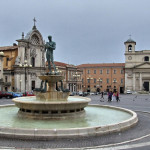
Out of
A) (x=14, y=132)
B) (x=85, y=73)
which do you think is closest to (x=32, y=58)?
(x=85, y=73)

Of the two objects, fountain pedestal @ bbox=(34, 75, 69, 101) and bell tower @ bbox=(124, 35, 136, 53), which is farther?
bell tower @ bbox=(124, 35, 136, 53)

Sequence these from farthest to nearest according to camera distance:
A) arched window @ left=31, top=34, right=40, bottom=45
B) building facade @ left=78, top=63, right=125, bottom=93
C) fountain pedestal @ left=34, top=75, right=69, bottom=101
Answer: building facade @ left=78, top=63, right=125, bottom=93 → arched window @ left=31, top=34, right=40, bottom=45 → fountain pedestal @ left=34, top=75, right=69, bottom=101

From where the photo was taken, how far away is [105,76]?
80.4 meters

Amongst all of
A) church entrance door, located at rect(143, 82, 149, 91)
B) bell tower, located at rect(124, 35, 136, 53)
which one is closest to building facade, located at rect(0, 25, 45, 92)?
bell tower, located at rect(124, 35, 136, 53)

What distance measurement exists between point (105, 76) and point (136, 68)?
12.5 meters

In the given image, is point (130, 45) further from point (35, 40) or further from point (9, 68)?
point (9, 68)

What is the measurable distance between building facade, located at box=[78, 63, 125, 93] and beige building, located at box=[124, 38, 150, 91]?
433 centimetres

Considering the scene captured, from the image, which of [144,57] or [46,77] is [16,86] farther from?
[144,57]

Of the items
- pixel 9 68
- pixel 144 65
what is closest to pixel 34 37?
pixel 9 68

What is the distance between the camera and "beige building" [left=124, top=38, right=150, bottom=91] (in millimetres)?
73188

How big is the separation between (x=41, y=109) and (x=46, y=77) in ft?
10.2

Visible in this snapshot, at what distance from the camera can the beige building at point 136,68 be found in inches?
2881

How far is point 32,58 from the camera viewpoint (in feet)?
185

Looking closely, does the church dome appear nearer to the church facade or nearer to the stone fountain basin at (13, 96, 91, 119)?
the church facade
